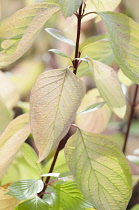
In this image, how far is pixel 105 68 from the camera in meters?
0.33

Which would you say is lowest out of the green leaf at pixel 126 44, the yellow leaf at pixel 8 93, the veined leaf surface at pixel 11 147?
the yellow leaf at pixel 8 93

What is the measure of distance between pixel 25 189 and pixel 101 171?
0.22ft

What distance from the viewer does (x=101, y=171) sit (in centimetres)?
31

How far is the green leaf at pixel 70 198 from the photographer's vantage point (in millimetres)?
345

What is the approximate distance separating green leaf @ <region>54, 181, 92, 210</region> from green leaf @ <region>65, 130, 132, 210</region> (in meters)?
0.04

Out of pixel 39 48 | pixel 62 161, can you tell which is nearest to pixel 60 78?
pixel 62 161

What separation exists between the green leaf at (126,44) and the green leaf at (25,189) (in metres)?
0.13

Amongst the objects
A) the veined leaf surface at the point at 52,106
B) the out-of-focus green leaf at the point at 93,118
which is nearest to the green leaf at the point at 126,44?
the veined leaf surface at the point at 52,106

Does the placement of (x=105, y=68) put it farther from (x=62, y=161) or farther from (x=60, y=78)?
(x=62, y=161)

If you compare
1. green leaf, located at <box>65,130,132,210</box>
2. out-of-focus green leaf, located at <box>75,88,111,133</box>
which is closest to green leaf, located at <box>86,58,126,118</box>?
green leaf, located at <box>65,130,132,210</box>

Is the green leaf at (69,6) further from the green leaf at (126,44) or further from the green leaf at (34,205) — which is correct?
the green leaf at (34,205)

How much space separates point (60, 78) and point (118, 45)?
5cm

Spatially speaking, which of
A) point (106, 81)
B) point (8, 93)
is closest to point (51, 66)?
point (8, 93)

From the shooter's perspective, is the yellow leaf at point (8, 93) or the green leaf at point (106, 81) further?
the yellow leaf at point (8, 93)
